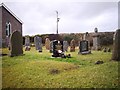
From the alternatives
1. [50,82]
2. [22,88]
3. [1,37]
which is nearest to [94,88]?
[50,82]

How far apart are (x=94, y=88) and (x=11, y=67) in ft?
23.2

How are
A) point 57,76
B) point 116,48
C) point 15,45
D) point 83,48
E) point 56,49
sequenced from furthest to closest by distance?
point 83,48, point 56,49, point 15,45, point 116,48, point 57,76

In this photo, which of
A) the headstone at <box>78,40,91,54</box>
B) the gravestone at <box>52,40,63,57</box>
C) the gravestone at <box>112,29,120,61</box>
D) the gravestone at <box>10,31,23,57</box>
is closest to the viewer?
the gravestone at <box>112,29,120,61</box>

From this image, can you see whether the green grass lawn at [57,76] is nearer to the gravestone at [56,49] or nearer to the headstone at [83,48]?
the gravestone at [56,49]

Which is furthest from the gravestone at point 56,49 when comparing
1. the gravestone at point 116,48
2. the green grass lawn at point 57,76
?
the gravestone at point 116,48

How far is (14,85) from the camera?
12539 mm

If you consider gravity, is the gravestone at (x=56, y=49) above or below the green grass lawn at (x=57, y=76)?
above

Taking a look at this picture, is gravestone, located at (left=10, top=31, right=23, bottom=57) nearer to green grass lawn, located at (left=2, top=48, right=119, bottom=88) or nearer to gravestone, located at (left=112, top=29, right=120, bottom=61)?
green grass lawn, located at (left=2, top=48, right=119, bottom=88)

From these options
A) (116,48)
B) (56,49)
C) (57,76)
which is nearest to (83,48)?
(56,49)

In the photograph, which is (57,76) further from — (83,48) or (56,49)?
(83,48)

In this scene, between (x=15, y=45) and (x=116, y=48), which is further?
(x=15, y=45)

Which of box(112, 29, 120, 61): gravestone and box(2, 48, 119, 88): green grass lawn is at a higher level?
box(112, 29, 120, 61): gravestone

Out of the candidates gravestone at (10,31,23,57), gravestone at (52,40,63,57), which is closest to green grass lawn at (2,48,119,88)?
gravestone at (10,31,23,57)

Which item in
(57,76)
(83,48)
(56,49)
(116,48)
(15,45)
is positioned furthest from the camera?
(83,48)
